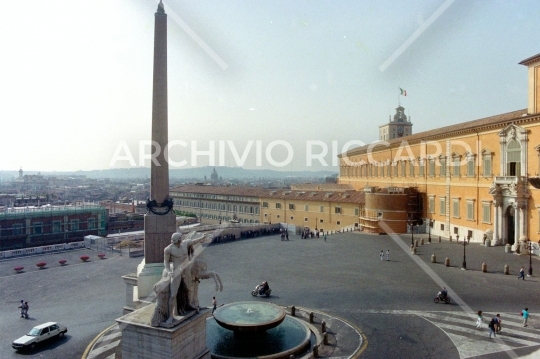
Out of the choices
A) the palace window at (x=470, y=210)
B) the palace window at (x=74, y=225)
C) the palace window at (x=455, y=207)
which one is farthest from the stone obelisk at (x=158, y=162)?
the palace window at (x=74, y=225)

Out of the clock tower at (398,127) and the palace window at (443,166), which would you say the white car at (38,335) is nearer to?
the palace window at (443,166)

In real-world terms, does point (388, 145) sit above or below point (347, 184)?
above

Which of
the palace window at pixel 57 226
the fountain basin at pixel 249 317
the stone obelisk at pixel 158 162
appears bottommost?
the palace window at pixel 57 226

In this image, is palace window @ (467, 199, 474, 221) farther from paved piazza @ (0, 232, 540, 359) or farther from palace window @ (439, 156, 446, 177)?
palace window @ (439, 156, 446, 177)

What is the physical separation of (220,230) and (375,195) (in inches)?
610

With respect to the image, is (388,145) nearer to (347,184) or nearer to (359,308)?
(347,184)

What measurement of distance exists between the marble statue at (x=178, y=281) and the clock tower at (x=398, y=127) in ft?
225

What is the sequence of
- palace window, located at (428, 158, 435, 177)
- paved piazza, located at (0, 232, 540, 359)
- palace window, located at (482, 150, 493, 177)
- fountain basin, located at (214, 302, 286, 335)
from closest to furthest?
fountain basin, located at (214, 302, 286, 335)
paved piazza, located at (0, 232, 540, 359)
palace window, located at (482, 150, 493, 177)
palace window, located at (428, 158, 435, 177)

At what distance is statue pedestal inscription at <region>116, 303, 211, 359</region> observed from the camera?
8.90 m

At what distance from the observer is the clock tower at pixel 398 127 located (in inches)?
2899

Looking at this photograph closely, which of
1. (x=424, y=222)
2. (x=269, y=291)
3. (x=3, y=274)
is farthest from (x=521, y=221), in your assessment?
(x=3, y=274)

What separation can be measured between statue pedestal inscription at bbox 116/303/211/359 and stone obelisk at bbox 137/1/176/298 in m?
3.43

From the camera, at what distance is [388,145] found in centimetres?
4728

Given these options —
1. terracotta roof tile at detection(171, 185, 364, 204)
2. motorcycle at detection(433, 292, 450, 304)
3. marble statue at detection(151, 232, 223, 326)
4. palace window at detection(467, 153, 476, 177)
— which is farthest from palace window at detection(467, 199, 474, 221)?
marble statue at detection(151, 232, 223, 326)
